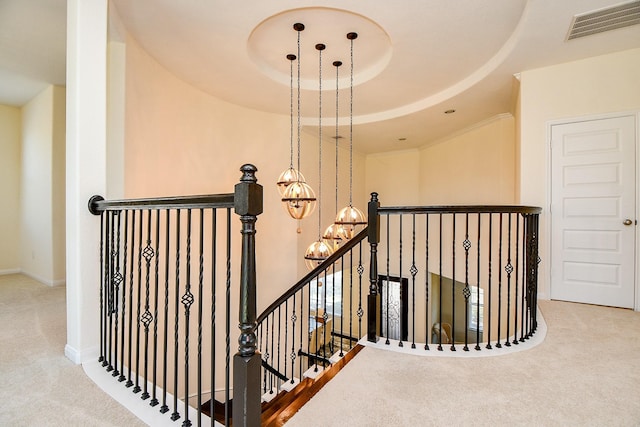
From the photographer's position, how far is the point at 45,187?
191 inches

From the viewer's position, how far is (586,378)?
2.06 m

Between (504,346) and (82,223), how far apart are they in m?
3.20

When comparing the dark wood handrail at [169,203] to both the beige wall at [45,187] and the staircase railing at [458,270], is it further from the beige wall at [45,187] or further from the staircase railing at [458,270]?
the beige wall at [45,187]

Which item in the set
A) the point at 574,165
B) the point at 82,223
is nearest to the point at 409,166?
the point at 574,165

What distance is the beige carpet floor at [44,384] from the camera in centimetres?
157

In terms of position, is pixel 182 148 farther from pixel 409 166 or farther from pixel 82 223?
pixel 409 166

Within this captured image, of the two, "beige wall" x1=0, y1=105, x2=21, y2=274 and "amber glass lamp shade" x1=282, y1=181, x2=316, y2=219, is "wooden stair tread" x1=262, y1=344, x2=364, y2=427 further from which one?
"beige wall" x1=0, y1=105, x2=21, y2=274

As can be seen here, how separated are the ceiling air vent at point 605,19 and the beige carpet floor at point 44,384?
14.8 feet

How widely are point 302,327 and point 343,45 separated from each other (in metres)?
4.22

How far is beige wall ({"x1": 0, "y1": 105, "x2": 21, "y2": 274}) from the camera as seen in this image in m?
5.32

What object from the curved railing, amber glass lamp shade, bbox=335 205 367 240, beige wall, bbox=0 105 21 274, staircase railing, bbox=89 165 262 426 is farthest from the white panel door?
beige wall, bbox=0 105 21 274

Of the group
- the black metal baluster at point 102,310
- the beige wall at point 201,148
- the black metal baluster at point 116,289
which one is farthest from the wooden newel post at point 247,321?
the beige wall at point 201,148

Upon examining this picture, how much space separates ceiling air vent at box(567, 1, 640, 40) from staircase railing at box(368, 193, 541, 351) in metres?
1.79

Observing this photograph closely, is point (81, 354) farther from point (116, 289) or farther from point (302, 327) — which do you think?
point (302, 327)
